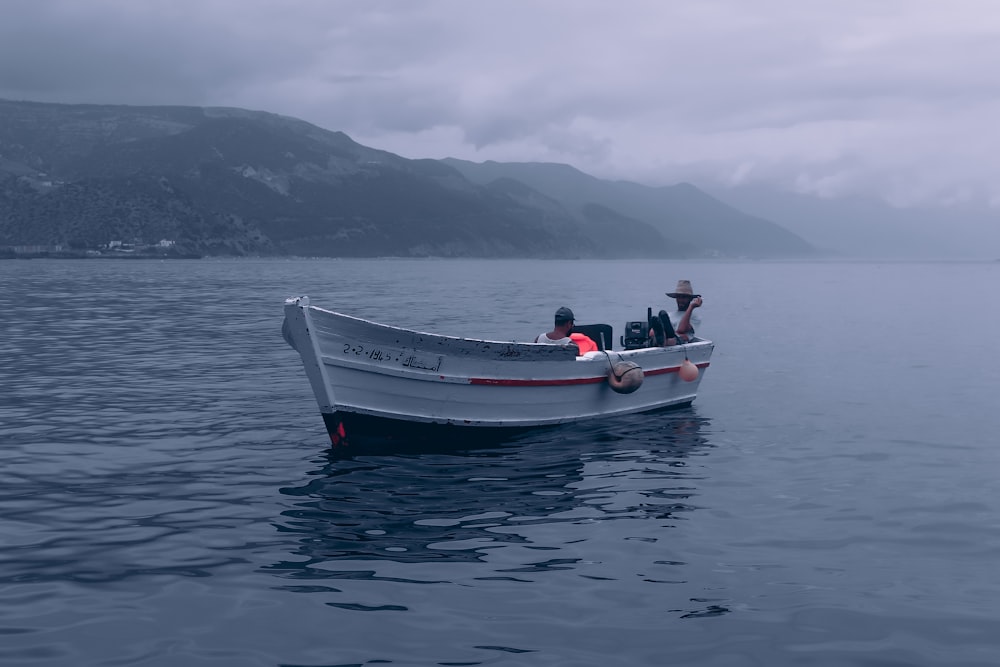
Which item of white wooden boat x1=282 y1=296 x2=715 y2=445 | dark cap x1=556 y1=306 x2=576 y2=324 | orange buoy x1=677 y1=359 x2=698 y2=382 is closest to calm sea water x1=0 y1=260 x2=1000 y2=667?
white wooden boat x1=282 y1=296 x2=715 y2=445

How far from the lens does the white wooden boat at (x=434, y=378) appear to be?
13359 mm

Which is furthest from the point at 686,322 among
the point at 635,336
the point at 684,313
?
the point at 635,336

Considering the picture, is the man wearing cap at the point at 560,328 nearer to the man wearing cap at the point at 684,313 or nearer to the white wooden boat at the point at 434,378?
the white wooden boat at the point at 434,378

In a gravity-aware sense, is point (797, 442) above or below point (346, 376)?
below

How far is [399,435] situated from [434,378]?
3.62ft

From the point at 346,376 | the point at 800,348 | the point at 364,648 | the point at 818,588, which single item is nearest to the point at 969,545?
the point at 818,588

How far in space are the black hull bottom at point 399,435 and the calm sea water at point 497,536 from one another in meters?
0.28

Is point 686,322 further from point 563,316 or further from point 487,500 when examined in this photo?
point 487,500

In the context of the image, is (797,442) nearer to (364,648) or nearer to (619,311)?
(364,648)

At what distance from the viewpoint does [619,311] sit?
6159 cm

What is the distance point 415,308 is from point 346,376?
4327 centimetres

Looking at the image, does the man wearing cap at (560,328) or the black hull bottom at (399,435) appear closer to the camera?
the black hull bottom at (399,435)

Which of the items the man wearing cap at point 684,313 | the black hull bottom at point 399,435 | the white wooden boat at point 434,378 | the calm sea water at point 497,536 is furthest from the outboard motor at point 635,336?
the black hull bottom at point 399,435

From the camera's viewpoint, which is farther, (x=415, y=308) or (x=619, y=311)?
(x=619, y=311)
